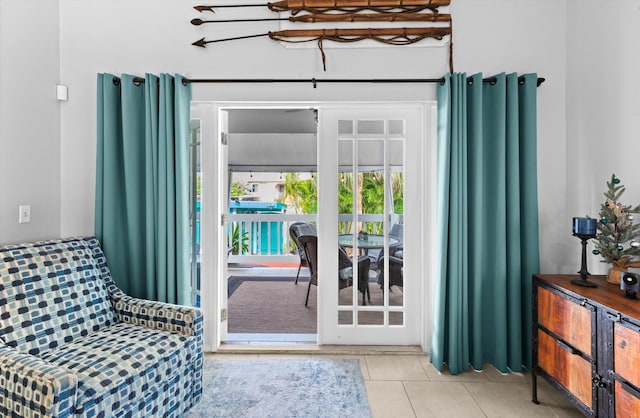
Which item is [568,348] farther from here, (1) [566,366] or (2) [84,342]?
(2) [84,342]

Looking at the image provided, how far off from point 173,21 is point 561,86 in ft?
9.62

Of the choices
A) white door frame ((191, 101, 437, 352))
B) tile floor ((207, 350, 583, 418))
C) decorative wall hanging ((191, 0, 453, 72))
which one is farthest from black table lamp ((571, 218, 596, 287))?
decorative wall hanging ((191, 0, 453, 72))

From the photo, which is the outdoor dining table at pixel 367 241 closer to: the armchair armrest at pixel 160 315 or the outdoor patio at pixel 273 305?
the outdoor patio at pixel 273 305

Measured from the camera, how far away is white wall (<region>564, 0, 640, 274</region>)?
6.63ft

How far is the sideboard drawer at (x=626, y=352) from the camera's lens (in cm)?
144

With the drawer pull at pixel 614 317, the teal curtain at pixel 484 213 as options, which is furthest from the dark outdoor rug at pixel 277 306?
the drawer pull at pixel 614 317

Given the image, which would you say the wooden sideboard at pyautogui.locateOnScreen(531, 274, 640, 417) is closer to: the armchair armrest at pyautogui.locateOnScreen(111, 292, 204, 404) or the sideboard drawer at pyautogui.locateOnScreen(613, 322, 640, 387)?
the sideboard drawer at pyautogui.locateOnScreen(613, 322, 640, 387)

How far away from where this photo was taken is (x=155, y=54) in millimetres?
2639

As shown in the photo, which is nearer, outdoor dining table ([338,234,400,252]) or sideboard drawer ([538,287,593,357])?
sideboard drawer ([538,287,593,357])

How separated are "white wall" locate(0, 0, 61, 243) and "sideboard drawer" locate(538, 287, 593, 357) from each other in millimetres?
3343

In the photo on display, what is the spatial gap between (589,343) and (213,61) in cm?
292

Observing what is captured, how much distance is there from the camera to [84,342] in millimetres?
1887

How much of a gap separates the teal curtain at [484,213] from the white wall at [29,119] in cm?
282

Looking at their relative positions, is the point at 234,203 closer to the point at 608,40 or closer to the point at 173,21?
the point at 173,21
